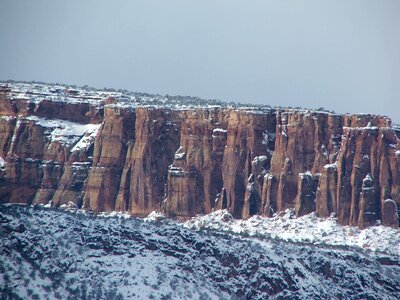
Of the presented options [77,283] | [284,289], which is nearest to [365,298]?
[284,289]

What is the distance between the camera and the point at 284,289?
197000 mm

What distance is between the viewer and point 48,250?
19712 cm

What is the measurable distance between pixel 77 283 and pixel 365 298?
21163mm

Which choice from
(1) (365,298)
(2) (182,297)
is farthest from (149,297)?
(1) (365,298)

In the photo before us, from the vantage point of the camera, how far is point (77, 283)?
19325 cm

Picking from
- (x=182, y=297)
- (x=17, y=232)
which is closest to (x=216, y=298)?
(x=182, y=297)

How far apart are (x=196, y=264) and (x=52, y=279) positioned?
12.2 meters

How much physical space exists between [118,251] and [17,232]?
747 cm

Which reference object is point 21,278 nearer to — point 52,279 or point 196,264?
point 52,279

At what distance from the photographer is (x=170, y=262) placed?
200 meters

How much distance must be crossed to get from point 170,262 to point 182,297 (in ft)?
19.3

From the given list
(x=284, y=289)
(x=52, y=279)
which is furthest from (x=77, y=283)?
(x=284, y=289)

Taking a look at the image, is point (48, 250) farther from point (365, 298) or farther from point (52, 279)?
point (365, 298)

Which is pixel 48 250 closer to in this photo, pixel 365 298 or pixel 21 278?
pixel 21 278
